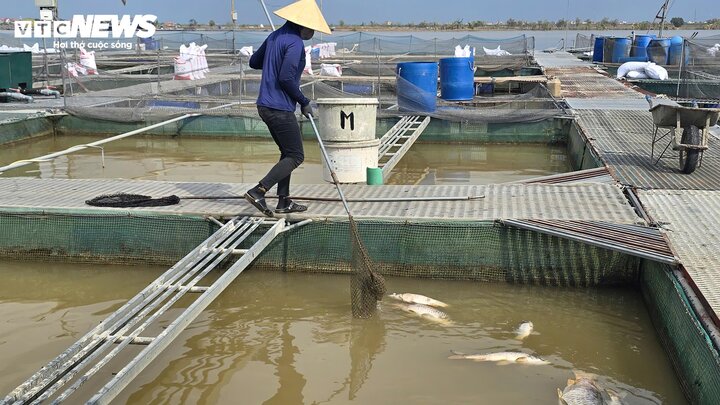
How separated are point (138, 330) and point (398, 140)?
7.33 m

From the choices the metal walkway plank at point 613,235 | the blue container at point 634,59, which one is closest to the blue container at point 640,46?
the blue container at point 634,59

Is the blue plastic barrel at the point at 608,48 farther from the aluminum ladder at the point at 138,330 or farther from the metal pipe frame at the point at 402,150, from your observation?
the aluminum ladder at the point at 138,330

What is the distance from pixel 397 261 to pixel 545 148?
7062 mm

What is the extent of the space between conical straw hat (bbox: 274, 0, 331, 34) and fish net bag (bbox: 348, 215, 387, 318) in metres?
1.80

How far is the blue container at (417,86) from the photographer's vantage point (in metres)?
12.3

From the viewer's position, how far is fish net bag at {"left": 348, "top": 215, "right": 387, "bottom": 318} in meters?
5.09

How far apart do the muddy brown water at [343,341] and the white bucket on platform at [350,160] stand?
211 cm

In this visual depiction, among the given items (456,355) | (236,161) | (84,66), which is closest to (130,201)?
(456,355)

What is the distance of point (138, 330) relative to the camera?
162 inches

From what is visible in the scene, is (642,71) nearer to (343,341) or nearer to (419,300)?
(419,300)

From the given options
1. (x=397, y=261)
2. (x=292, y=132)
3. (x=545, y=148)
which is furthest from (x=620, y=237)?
(x=545, y=148)

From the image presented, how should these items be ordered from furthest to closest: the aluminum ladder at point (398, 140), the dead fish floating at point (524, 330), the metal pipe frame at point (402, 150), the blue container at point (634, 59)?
the blue container at point (634, 59)
the aluminum ladder at point (398, 140)
the metal pipe frame at point (402, 150)
the dead fish floating at point (524, 330)

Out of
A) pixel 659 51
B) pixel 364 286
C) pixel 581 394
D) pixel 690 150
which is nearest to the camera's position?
pixel 581 394

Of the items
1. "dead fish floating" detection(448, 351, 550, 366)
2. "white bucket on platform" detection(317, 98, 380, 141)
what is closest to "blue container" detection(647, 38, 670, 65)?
Result: "white bucket on platform" detection(317, 98, 380, 141)
